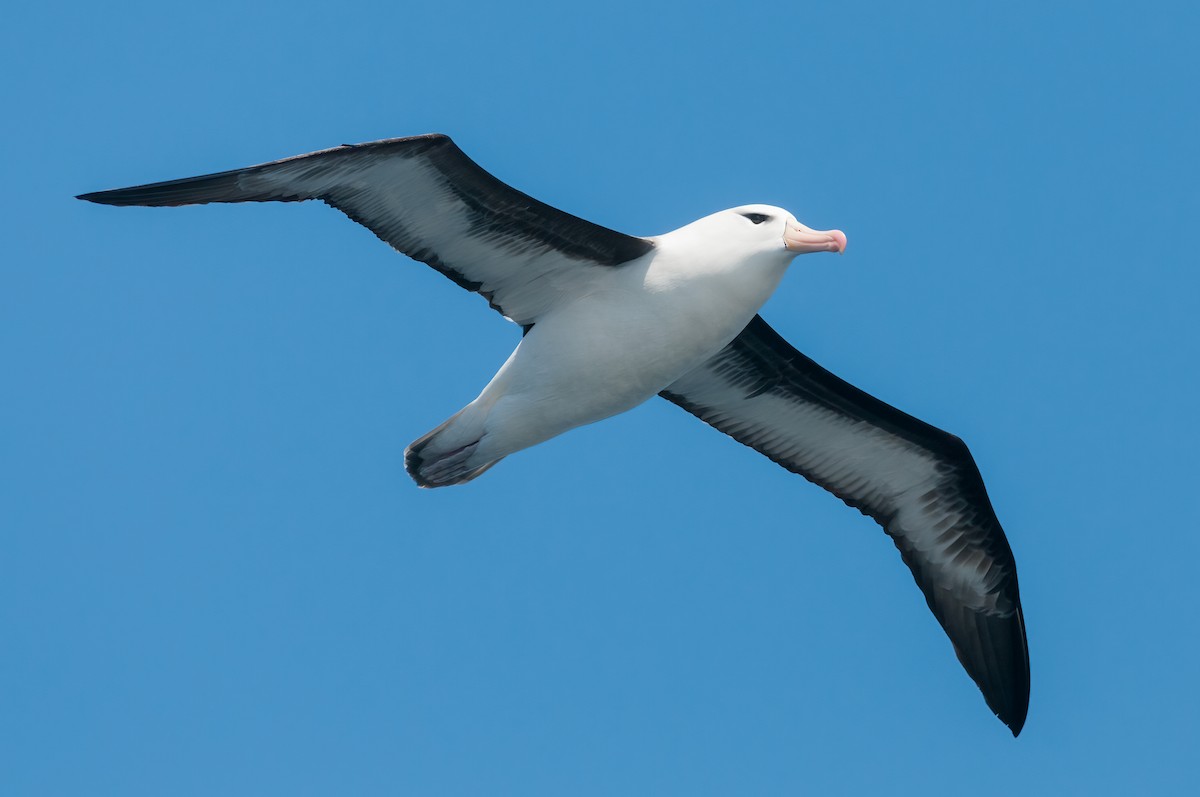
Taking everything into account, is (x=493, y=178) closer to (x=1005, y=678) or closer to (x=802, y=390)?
(x=802, y=390)

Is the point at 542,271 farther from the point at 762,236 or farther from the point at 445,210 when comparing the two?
the point at 762,236

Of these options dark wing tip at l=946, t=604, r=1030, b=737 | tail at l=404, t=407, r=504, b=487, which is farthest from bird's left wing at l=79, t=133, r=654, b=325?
dark wing tip at l=946, t=604, r=1030, b=737

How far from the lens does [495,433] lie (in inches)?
459

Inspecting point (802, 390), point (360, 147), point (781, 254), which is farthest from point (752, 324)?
point (360, 147)

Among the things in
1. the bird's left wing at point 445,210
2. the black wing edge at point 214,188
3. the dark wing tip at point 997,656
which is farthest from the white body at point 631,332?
the dark wing tip at point 997,656

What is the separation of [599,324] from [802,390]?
2.46 meters

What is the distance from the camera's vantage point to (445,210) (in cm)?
1140

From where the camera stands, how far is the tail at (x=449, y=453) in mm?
11758

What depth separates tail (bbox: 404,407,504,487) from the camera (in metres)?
11.8

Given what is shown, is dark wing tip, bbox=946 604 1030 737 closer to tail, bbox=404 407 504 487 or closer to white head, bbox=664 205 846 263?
white head, bbox=664 205 846 263

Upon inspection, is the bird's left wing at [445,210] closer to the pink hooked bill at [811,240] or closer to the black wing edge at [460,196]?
the black wing edge at [460,196]

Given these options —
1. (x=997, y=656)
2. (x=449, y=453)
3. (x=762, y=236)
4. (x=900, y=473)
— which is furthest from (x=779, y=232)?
(x=997, y=656)

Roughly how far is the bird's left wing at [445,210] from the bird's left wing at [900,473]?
190cm

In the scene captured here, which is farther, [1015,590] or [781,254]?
[1015,590]
